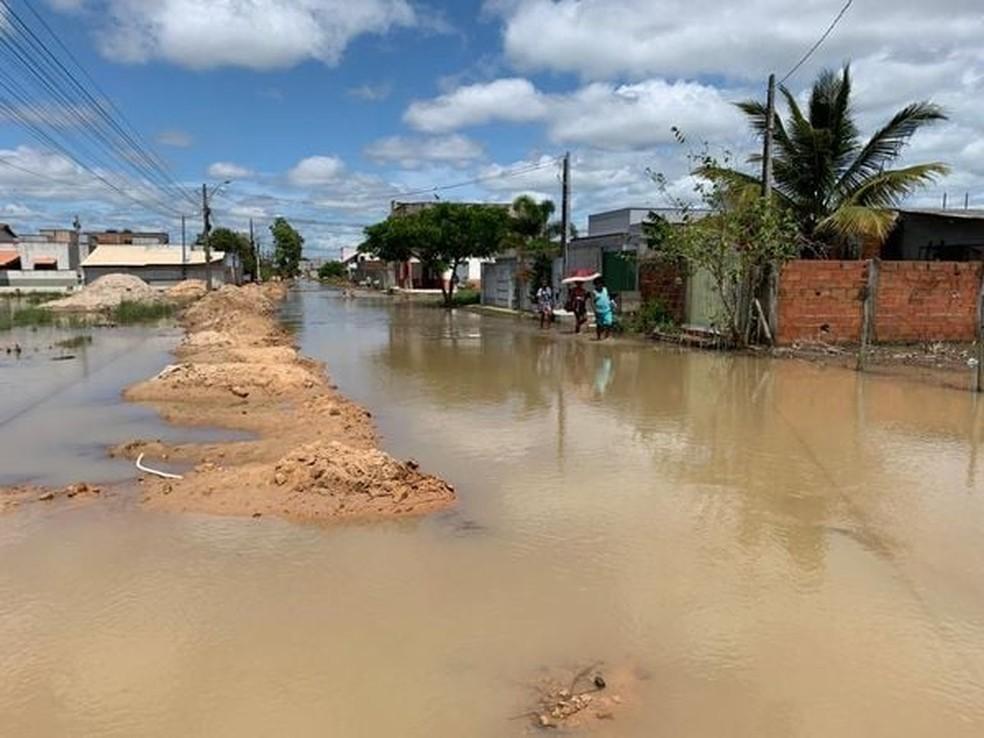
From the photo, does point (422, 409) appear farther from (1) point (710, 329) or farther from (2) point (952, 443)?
(1) point (710, 329)

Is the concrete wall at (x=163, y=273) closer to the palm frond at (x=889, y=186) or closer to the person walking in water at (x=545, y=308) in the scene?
the person walking in water at (x=545, y=308)

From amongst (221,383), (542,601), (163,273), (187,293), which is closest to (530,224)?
(187,293)

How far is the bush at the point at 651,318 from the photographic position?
2334 centimetres

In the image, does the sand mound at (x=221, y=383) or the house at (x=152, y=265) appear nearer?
the sand mound at (x=221, y=383)

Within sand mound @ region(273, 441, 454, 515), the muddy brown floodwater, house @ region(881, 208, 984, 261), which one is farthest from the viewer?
house @ region(881, 208, 984, 261)

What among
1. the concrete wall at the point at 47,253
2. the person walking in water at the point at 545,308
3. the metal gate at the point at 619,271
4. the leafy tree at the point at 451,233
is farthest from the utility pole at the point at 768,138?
the concrete wall at the point at 47,253

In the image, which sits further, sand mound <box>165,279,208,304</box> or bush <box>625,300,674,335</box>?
sand mound <box>165,279,208,304</box>

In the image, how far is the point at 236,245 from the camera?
10100 centimetres

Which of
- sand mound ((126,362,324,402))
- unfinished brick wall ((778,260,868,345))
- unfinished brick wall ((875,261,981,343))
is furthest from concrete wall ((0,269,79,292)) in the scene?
unfinished brick wall ((875,261,981,343))

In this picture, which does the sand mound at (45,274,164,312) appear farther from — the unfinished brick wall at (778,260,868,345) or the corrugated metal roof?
the unfinished brick wall at (778,260,868,345)

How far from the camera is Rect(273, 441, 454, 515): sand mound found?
7.32 m

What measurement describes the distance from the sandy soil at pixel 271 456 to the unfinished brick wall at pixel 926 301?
12.2m

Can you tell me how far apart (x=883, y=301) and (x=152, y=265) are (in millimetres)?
69023

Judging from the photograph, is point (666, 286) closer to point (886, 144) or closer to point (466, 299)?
point (886, 144)
